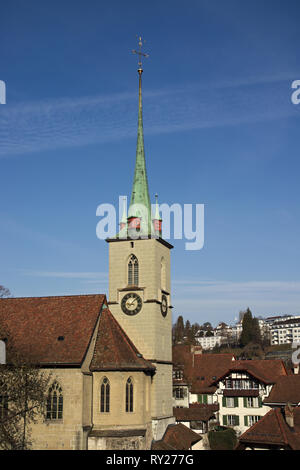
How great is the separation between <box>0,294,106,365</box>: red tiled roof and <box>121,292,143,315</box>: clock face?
2.51m

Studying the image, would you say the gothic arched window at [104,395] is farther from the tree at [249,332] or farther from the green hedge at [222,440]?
the tree at [249,332]

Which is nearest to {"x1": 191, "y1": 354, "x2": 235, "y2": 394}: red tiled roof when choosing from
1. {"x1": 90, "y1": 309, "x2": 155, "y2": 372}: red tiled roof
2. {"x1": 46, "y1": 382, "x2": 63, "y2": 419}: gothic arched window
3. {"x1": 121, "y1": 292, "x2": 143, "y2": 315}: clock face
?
{"x1": 121, "y1": 292, "x2": 143, "y2": 315}: clock face

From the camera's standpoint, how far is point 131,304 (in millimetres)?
45312

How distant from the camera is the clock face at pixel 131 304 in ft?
148

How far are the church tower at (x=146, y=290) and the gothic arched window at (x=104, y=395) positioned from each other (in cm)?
516

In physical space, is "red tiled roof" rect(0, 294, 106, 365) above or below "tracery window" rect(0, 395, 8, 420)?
above

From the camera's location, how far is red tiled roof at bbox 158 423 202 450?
4359cm

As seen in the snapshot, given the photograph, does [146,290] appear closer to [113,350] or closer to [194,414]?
[113,350]

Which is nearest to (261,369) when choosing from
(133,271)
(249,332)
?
(133,271)

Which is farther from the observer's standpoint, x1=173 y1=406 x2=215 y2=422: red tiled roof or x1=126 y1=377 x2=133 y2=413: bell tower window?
x1=173 y1=406 x2=215 y2=422: red tiled roof

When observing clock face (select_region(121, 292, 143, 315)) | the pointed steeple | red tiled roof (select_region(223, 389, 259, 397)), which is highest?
the pointed steeple

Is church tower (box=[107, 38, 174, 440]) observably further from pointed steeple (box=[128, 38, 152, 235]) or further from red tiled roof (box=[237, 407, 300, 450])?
red tiled roof (box=[237, 407, 300, 450])
